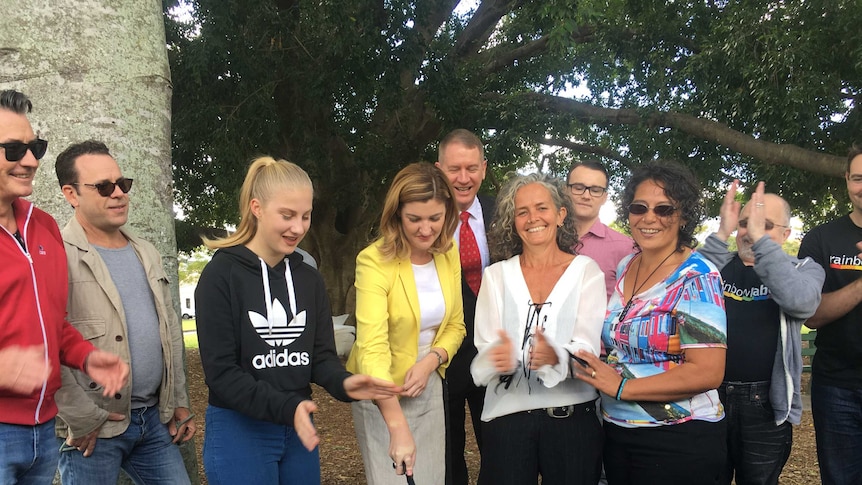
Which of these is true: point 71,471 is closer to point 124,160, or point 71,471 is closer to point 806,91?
point 124,160

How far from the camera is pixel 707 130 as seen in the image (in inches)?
352

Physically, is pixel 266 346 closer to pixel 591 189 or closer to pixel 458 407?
pixel 458 407

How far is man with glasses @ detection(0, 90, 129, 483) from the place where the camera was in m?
2.18

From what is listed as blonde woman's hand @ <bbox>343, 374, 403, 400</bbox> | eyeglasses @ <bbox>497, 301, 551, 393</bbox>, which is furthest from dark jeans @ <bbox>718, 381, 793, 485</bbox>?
blonde woman's hand @ <bbox>343, 374, 403, 400</bbox>

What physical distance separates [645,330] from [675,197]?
59 centimetres

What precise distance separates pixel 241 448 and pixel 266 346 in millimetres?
394

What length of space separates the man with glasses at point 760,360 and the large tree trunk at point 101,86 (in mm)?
2845

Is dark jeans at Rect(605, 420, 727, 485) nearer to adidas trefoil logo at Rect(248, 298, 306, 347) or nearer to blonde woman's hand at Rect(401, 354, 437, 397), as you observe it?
blonde woman's hand at Rect(401, 354, 437, 397)

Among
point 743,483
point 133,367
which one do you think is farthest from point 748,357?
point 133,367

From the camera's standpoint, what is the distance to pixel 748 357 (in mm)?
3146

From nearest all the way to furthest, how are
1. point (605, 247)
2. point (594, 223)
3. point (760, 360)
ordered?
point (760, 360)
point (605, 247)
point (594, 223)

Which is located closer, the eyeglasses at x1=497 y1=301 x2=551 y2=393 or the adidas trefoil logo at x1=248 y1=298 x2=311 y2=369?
the adidas trefoil logo at x1=248 y1=298 x2=311 y2=369

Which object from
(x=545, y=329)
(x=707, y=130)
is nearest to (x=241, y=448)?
(x=545, y=329)

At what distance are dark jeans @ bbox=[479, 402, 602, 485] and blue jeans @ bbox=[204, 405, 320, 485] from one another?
0.90 meters
